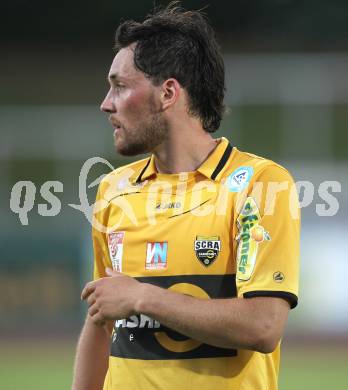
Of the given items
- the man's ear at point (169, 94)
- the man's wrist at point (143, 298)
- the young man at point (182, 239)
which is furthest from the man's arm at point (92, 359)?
the man's ear at point (169, 94)

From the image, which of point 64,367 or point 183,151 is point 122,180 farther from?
point 64,367

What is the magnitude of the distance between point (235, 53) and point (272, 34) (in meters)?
0.86

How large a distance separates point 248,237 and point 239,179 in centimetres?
22

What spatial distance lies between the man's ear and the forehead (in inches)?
3.2

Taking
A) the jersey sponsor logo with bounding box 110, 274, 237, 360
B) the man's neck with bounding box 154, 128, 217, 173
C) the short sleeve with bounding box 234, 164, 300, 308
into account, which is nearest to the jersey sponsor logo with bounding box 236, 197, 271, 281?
the short sleeve with bounding box 234, 164, 300, 308

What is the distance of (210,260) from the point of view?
8.80ft

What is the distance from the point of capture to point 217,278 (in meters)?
2.68

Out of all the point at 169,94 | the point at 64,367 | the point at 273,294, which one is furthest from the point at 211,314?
the point at 64,367

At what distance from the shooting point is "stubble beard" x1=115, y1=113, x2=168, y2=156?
9.59ft

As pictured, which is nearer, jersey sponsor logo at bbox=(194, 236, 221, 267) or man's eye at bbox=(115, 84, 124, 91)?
jersey sponsor logo at bbox=(194, 236, 221, 267)

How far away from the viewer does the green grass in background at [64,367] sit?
798 centimetres

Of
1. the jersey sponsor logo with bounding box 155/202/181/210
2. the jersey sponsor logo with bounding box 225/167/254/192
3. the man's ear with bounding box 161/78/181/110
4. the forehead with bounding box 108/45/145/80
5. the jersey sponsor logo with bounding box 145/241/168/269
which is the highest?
the forehead with bounding box 108/45/145/80

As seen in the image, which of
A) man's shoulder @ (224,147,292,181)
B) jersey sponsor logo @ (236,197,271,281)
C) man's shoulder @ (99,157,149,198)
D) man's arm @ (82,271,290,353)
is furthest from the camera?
man's shoulder @ (99,157,149,198)

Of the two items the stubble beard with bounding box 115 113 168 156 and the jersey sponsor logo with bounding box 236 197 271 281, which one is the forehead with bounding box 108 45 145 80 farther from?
the jersey sponsor logo with bounding box 236 197 271 281
